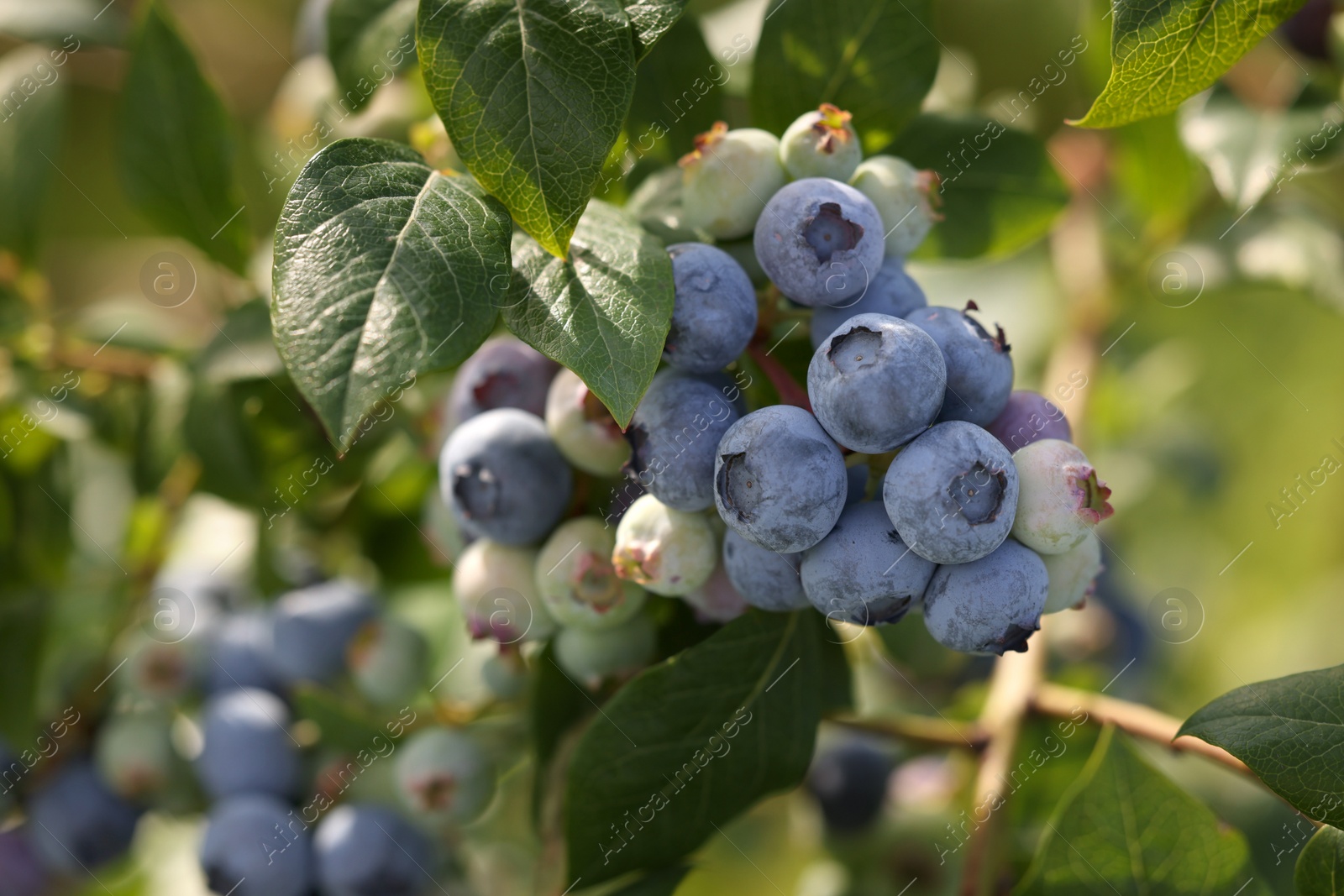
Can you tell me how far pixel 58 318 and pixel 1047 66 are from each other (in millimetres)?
1680

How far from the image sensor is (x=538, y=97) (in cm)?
59

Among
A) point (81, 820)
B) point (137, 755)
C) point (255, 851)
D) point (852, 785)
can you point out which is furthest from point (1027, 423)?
point (81, 820)

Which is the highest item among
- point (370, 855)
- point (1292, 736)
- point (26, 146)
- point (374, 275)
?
point (26, 146)

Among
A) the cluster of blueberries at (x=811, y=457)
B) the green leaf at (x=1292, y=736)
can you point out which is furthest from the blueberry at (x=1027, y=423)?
the green leaf at (x=1292, y=736)

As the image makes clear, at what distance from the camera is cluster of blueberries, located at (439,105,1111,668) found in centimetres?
56

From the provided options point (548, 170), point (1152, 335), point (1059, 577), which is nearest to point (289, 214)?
point (548, 170)

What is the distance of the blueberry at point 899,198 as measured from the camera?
68cm

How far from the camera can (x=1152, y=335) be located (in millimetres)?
1698

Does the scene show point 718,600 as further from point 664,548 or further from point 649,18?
point 649,18

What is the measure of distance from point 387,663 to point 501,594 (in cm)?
31

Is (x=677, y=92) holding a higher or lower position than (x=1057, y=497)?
higher

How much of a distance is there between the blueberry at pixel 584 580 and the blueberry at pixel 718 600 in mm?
48

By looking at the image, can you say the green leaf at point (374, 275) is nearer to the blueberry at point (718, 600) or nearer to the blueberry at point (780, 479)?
the blueberry at point (780, 479)

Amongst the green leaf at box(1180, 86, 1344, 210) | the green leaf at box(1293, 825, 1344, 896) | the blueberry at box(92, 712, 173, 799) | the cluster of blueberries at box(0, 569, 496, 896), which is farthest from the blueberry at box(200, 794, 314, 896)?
the green leaf at box(1180, 86, 1344, 210)
